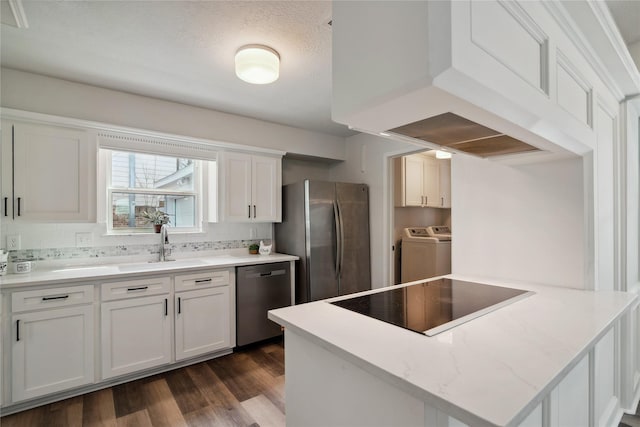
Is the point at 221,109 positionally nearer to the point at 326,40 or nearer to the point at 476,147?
the point at 326,40

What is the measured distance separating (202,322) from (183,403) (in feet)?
2.32

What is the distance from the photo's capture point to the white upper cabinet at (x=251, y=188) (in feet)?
10.5

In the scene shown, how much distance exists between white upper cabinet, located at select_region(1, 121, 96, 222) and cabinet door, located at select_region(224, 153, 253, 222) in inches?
44.3

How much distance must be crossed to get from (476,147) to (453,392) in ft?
3.72

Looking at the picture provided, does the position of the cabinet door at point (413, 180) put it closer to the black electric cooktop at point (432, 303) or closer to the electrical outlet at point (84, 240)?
the black electric cooktop at point (432, 303)

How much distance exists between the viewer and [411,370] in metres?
0.75

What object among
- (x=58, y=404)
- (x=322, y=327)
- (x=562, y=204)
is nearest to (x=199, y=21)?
(x=322, y=327)

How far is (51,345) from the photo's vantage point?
2.11 metres

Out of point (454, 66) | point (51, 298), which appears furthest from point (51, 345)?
point (454, 66)

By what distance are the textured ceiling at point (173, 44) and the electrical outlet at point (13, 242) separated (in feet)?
4.19

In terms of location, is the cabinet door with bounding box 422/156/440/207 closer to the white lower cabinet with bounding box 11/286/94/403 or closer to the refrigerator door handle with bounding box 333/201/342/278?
the refrigerator door handle with bounding box 333/201/342/278

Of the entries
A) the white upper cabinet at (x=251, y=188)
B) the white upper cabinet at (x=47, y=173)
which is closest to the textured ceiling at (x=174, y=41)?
the white upper cabinet at (x=47, y=173)

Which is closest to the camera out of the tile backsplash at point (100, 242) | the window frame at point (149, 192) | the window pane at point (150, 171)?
the tile backsplash at point (100, 242)

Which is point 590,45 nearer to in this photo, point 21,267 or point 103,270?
point 103,270
